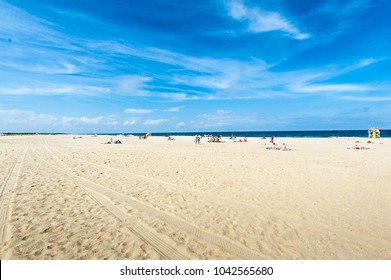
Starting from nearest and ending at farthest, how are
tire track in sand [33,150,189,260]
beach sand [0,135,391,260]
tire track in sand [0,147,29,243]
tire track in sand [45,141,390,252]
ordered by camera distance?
tire track in sand [33,150,189,260] < beach sand [0,135,391,260] < tire track in sand [45,141,390,252] < tire track in sand [0,147,29,243]

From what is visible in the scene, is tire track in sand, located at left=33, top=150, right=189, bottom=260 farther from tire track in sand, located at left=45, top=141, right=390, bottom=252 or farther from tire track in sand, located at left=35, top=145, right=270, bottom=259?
tire track in sand, located at left=45, top=141, right=390, bottom=252

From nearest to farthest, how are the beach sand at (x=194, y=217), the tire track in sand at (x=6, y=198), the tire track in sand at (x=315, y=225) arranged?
the beach sand at (x=194, y=217)
the tire track in sand at (x=315, y=225)
the tire track in sand at (x=6, y=198)

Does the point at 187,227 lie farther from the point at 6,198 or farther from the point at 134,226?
the point at 6,198

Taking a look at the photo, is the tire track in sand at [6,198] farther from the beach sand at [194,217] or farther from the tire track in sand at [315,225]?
the tire track in sand at [315,225]

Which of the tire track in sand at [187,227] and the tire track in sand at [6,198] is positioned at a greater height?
the tire track in sand at [6,198]

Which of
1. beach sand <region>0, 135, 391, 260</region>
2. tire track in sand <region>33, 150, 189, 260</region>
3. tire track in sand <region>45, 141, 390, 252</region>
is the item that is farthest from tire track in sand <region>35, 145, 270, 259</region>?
→ tire track in sand <region>45, 141, 390, 252</region>

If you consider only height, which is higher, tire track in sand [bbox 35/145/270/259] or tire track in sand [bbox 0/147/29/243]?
tire track in sand [bbox 0/147/29/243]

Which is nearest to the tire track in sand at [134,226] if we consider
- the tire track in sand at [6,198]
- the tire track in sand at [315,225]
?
the tire track in sand at [6,198]

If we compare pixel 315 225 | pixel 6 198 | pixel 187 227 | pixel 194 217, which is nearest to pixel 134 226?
pixel 187 227

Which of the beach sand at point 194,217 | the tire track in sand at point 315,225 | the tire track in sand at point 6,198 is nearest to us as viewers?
the beach sand at point 194,217

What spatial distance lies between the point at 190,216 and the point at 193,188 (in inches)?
128

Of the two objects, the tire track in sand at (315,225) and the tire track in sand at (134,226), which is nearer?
the tire track in sand at (134,226)

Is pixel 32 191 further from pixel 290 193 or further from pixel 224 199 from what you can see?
pixel 290 193
